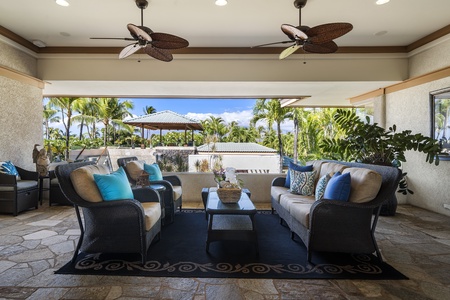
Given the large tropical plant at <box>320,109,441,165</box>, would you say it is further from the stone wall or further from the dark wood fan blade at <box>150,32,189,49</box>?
the stone wall

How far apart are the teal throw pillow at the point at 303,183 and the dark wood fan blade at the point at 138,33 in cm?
284

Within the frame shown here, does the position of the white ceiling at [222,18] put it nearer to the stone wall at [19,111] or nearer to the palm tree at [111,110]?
the stone wall at [19,111]

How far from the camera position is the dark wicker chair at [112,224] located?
8.22 feet

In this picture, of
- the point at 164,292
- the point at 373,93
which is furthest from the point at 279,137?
the point at 164,292

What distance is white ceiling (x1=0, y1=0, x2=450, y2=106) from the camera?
366 centimetres

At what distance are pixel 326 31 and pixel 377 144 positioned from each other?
8.09ft

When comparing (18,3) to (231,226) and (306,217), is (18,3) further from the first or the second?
(306,217)

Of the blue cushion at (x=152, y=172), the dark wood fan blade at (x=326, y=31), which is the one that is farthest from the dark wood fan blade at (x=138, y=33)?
the blue cushion at (x=152, y=172)

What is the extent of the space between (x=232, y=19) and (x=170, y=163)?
336 cm

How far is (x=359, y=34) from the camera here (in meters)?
4.57

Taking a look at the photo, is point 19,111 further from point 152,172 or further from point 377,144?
point 377,144

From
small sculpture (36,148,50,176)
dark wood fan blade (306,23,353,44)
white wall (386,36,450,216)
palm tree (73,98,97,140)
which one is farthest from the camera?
palm tree (73,98,97,140)

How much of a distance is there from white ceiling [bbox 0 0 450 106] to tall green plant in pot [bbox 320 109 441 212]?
1.62m

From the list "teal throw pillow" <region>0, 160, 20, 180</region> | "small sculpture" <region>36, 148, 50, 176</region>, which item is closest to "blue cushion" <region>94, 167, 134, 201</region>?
"teal throw pillow" <region>0, 160, 20, 180</region>
